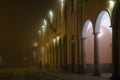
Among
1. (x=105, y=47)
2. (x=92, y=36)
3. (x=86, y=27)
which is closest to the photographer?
(x=86, y=27)

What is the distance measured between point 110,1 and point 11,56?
114m

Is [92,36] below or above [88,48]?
above

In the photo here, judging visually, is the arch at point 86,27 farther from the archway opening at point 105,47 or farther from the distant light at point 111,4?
the distant light at point 111,4

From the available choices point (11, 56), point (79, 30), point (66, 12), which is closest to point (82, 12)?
point (79, 30)

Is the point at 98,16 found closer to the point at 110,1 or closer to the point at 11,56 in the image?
the point at 110,1

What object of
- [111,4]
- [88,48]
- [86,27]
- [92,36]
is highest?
[111,4]

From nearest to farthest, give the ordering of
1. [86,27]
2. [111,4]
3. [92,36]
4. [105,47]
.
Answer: [111,4], [86,27], [105,47], [92,36]

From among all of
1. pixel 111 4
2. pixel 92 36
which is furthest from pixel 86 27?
pixel 111 4

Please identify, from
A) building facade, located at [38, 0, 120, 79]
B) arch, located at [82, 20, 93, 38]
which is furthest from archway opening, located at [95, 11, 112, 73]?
arch, located at [82, 20, 93, 38]

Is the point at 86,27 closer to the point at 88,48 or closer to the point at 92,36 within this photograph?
the point at 92,36

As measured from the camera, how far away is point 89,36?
32719 mm

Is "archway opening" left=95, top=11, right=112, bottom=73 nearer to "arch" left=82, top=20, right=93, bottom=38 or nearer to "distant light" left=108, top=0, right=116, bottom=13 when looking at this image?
"arch" left=82, top=20, right=93, bottom=38

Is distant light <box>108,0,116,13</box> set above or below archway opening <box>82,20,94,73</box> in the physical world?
above

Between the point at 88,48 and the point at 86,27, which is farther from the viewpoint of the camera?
the point at 88,48
